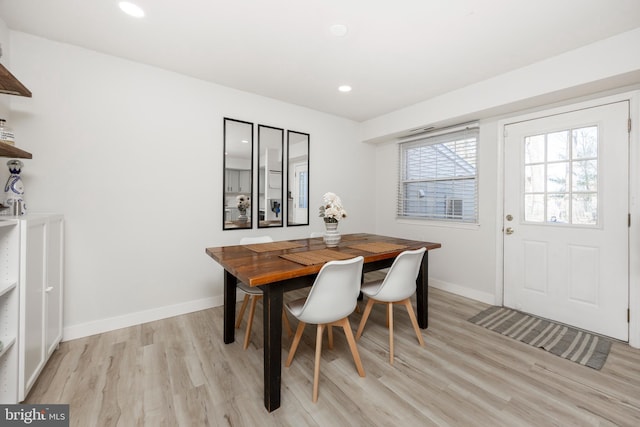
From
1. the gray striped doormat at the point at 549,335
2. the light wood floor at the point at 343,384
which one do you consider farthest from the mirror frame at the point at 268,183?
the gray striped doormat at the point at 549,335

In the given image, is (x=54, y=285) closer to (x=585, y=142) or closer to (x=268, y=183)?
(x=268, y=183)

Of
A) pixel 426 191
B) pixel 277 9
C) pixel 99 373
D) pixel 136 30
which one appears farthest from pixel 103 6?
pixel 426 191

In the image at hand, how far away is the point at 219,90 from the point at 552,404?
12.5 feet

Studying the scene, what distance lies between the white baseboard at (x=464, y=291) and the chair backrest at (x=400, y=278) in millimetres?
1700

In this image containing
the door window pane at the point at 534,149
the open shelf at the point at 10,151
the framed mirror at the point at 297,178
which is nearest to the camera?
the open shelf at the point at 10,151

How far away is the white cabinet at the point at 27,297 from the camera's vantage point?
1.45 meters

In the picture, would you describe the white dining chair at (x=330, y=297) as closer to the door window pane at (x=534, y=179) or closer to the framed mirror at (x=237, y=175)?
the framed mirror at (x=237, y=175)

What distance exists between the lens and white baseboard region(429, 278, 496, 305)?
3.14m

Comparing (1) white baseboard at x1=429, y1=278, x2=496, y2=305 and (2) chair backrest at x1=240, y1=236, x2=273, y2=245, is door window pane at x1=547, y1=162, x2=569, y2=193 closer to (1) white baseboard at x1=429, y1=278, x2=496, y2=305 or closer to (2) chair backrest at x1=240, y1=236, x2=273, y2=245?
(1) white baseboard at x1=429, y1=278, x2=496, y2=305

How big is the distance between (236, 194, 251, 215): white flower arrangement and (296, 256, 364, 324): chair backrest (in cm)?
187

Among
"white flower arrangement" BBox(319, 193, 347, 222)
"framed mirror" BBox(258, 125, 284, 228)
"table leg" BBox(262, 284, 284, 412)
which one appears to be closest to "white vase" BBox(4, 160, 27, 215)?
"table leg" BBox(262, 284, 284, 412)

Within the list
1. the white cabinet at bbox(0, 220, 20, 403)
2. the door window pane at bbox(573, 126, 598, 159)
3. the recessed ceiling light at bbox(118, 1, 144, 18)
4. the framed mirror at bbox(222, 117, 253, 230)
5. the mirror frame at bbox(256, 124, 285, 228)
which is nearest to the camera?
the white cabinet at bbox(0, 220, 20, 403)

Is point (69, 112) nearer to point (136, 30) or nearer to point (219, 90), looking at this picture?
point (136, 30)

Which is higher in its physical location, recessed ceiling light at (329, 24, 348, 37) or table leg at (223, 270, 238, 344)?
recessed ceiling light at (329, 24, 348, 37)
